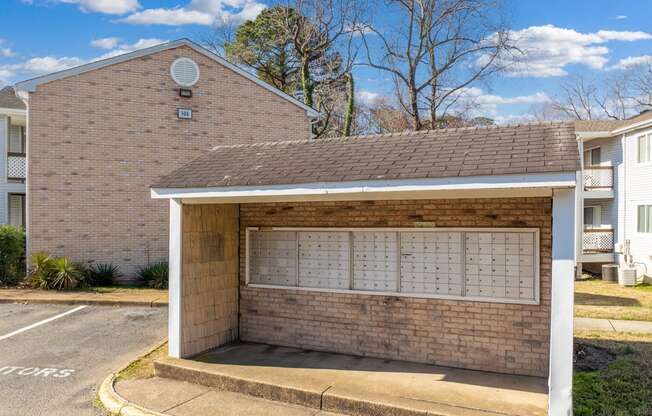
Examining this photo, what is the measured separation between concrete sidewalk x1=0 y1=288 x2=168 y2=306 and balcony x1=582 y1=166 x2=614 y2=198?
17.6 m

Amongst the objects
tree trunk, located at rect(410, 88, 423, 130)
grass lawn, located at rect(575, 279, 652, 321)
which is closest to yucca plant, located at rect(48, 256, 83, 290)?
grass lawn, located at rect(575, 279, 652, 321)

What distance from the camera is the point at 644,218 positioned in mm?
20344

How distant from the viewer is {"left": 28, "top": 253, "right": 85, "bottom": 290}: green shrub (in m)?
14.6

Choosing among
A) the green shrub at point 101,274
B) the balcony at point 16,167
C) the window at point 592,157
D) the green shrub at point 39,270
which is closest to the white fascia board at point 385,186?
the green shrub at point 39,270

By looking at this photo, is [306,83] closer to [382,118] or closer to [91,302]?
[382,118]

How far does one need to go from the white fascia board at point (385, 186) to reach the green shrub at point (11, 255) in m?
10.3

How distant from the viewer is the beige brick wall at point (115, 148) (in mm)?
15938

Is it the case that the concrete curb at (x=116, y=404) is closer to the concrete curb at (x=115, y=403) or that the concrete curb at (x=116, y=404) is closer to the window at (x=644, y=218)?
the concrete curb at (x=115, y=403)

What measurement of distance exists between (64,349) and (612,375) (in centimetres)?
863

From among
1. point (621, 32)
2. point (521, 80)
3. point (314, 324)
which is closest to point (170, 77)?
point (314, 324)

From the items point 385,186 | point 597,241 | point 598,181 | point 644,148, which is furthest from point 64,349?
point 598,181

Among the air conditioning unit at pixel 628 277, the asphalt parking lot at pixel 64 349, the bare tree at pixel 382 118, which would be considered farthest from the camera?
the bare tree at pixel 382 118

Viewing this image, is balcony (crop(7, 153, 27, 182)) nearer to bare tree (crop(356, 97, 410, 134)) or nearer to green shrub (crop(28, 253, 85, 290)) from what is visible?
green shrub (crop(28, 253, 85, 290))

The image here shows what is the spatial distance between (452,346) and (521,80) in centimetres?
2576
